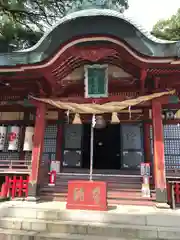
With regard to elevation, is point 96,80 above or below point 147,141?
above

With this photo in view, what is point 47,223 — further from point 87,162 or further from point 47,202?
point 87,162

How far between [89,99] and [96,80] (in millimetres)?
623

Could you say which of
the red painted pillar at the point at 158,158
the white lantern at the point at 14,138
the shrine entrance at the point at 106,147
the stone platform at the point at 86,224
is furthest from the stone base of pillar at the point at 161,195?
the white lantern at the point at 14,138

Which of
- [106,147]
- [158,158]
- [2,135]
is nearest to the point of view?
[158,158]

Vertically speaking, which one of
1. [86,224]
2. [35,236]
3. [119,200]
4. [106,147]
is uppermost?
[106,147]

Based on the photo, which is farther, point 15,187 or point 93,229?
point 15,187

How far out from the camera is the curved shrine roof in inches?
236

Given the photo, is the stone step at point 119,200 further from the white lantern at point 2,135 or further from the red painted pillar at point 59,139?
the white lantern at point 2,135

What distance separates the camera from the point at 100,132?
11.2m

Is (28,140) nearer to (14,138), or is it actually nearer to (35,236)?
(14,138)

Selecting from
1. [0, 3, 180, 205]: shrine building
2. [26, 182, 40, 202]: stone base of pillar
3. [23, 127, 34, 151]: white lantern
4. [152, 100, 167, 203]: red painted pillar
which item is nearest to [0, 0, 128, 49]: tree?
[0, 3, 180, 205]: shrine building

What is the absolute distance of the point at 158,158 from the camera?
6.29 m

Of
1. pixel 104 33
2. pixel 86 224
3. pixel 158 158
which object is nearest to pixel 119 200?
pixel 158 158

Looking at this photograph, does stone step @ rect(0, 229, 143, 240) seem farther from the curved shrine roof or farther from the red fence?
the curved shrine roof
